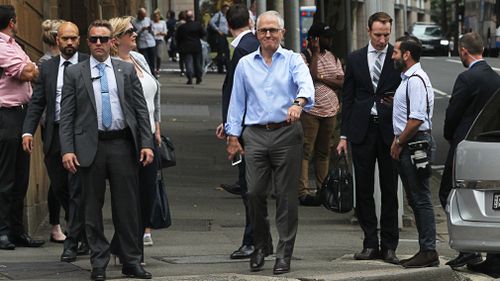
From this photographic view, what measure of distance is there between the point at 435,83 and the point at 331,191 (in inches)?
1053

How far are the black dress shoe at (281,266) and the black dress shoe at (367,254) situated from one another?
106cm

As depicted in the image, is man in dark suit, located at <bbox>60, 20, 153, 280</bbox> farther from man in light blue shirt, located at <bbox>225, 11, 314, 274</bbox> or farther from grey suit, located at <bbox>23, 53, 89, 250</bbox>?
man in light blue shirt, located at <bbox>225, 11, 314, 274</bbox>

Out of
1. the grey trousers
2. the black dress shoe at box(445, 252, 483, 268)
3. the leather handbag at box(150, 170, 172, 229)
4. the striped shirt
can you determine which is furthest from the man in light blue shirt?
the striped shirt

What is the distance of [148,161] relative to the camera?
9.74 meters

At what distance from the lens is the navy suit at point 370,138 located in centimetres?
1076

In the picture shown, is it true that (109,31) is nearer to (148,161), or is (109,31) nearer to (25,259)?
(148,161)

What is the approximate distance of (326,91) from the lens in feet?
48.4

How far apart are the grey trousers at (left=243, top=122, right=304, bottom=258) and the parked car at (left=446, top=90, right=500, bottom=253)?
118cm

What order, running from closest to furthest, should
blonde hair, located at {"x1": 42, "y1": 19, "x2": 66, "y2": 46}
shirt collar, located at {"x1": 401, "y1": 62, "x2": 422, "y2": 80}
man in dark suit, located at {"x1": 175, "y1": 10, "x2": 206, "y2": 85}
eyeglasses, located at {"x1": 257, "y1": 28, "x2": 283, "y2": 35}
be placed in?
eyeglasses, located at {"x1": 257, "y1": 28, "x2": 283, "y2": 35}, shirt collar, located at {"x1": 401, "y1": 62, "x2": 422, "y2": 80}, blonde hair, located at {"x1": 42, "y1": 19, "x2": 66, "y2": 46}, man in dark suit, located at {"x1": 175, "y1": 10, "x2": 206, "y2": 85}

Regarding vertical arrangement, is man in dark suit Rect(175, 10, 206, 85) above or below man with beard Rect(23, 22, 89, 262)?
below

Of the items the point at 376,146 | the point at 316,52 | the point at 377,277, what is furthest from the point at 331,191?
the point at 316,52

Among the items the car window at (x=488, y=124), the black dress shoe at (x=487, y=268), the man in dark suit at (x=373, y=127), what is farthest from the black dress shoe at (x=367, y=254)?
the car window at (x=488, y=124)

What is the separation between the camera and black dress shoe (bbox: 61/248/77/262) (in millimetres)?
10719

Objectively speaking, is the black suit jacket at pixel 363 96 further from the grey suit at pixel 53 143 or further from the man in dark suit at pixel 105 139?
the grey suit at pixel 53 143
